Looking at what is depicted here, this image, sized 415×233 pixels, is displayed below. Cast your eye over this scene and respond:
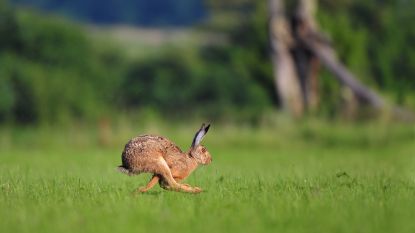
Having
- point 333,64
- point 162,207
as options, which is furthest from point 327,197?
point 333,64

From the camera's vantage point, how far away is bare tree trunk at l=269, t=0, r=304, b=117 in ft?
120

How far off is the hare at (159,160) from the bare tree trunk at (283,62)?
25577 millimetres

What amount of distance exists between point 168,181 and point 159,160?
0.82ft

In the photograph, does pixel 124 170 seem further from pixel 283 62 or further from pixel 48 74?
pixel 48 74

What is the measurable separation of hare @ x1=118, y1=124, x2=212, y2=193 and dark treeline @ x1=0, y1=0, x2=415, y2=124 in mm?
22673

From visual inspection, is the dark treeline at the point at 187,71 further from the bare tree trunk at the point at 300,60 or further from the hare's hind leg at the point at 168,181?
the hare's hind leg at the point at 168,181

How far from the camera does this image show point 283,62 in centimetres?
3712

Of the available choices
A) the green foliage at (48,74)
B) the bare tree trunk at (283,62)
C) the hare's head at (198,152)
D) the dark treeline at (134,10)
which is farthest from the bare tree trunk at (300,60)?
the dark treeline at (134,10)

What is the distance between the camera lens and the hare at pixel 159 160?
1009 cm

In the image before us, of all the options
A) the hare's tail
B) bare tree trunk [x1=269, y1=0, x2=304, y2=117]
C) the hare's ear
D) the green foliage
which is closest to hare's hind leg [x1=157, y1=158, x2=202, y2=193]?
the hare's tail

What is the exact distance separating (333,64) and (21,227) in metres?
29.2

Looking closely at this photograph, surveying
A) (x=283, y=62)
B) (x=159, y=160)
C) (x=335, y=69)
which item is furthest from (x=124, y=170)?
(x=283, y=62)

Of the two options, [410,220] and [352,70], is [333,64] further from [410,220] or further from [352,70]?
[410,220]

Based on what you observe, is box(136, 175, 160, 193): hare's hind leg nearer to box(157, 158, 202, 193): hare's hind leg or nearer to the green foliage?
box(157, 158, 202, 193): hare's hind leg
